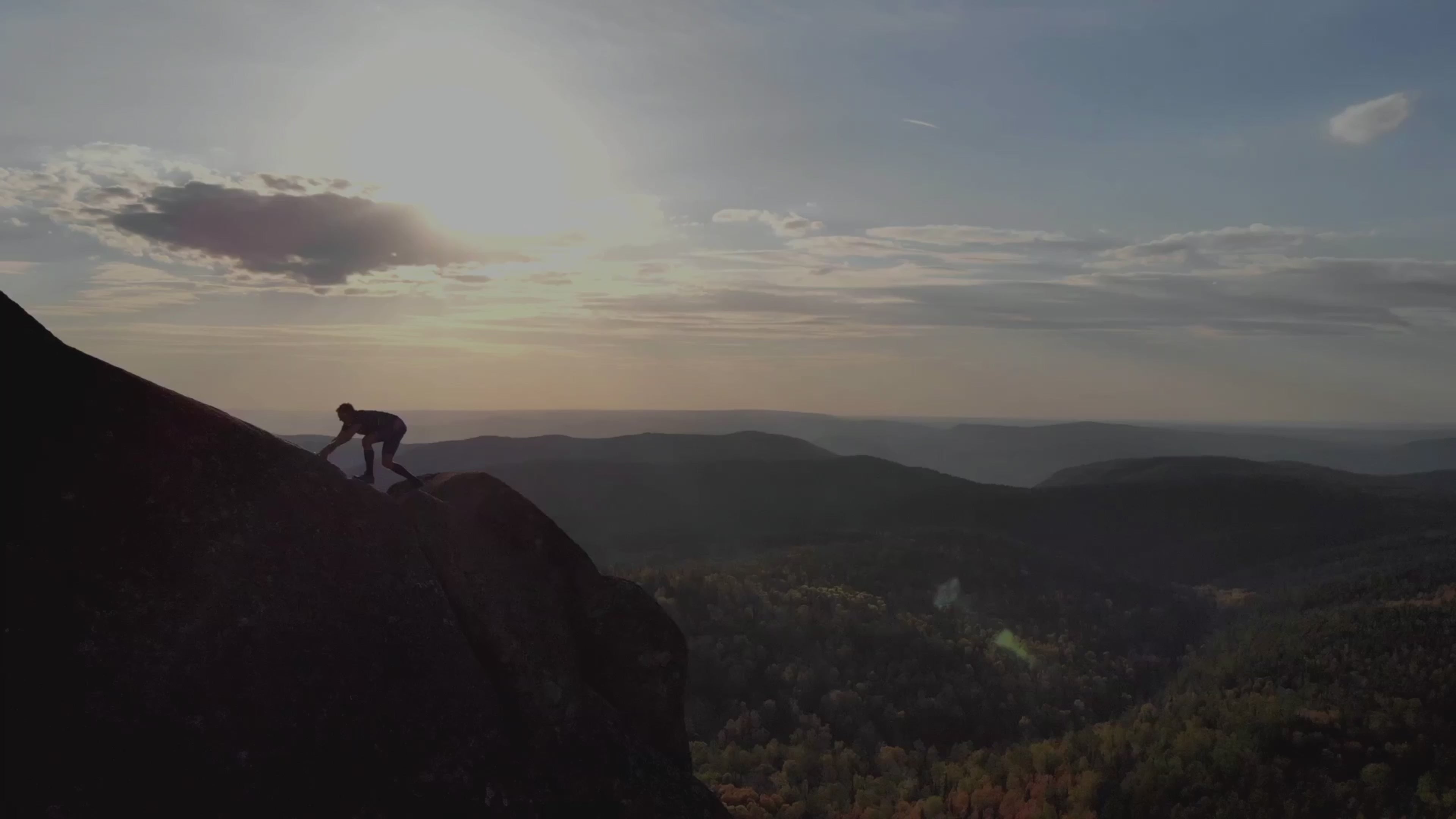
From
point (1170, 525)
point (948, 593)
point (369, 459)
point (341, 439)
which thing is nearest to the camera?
point (341, 439)

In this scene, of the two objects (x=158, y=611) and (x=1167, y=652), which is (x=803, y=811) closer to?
(x=158, y=611)

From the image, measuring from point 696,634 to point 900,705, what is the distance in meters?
20.0

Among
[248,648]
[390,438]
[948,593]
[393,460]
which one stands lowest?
[948,593]

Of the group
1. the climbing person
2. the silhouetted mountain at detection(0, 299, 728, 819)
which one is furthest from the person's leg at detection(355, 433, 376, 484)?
the silhouetted mountain at detection(0, 299, 728, 819)

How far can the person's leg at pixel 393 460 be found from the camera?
21812 millimetres

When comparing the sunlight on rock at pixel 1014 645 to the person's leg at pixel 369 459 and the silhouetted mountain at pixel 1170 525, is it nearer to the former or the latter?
the silhouetted mountain at pixel 1170 525

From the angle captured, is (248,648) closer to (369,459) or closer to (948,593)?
(369,459)

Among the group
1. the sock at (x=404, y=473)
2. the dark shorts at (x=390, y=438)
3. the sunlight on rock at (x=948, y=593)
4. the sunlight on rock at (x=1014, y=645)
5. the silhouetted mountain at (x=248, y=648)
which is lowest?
the sunlight on rock at (x=1014, y=645)

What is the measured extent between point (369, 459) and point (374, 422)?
1.14 meters

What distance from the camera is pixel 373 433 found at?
22.5m

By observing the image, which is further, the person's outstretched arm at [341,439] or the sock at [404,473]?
the sock at [404,473]

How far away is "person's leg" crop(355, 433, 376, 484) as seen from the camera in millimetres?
21188

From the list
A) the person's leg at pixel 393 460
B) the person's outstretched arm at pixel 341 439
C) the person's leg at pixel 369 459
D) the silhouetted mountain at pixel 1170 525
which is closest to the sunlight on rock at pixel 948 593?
the silhouetted mountain at pixel 1170 525

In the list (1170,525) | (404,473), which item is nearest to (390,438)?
(404,473)
